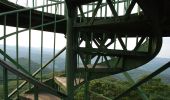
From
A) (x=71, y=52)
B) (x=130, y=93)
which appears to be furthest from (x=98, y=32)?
(x=130, y=93)

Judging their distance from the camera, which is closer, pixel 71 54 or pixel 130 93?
pixel 71 54

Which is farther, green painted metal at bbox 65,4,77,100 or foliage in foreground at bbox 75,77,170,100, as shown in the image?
foliage in foreground at bbox 75,77,170,100

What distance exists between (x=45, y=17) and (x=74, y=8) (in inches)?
103

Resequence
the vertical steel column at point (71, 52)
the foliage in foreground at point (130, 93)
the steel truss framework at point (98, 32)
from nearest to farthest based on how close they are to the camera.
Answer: the steel truss framework at point (98, 32)
the vertical steel column at point (71, 52)
the foliage in foreground at point (130, 93)

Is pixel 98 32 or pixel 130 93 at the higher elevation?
pixel 98 32

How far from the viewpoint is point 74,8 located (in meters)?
6.17

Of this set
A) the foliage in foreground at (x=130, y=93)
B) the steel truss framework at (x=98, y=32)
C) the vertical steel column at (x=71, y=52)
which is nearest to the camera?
the steel truss framework at (x=98, y=32)

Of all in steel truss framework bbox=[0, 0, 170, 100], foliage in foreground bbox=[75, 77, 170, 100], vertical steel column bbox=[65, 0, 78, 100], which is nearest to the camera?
steel truss framework bbox=[0, 0, 170, 100]

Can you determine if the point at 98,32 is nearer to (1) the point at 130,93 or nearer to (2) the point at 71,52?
(2) the point at 71,52

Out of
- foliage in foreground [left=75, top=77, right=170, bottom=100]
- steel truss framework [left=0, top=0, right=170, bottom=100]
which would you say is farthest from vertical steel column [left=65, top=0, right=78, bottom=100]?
foliage in foreground [left=75, top=77, right=170, bottom=100]

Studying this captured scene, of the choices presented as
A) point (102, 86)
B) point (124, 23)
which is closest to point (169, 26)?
point (124, 23)

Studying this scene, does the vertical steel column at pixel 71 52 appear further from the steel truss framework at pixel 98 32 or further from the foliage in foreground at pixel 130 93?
the foliage in foreground at pixel 130 93

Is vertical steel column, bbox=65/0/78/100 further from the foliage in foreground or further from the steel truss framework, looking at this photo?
the foliage in foreground

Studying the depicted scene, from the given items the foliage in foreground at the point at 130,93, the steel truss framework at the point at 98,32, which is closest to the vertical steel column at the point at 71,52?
the steel truss framework at the point at 98,32
